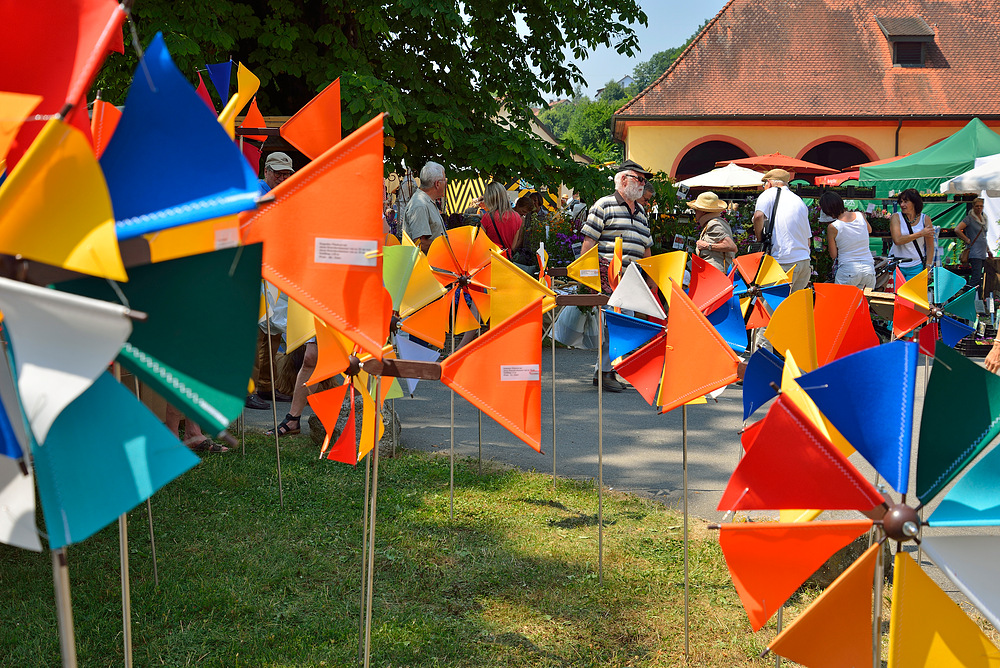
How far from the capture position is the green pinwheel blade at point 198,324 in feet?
4.32

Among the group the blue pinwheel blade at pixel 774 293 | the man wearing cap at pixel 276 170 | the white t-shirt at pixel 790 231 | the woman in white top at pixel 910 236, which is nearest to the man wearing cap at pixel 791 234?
the white t-shirt at pixel 790 231

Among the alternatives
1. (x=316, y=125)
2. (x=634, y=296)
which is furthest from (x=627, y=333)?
(x=316, y=125)

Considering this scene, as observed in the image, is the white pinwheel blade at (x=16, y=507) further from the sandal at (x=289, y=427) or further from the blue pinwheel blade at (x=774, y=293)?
the sandal at (x=289, y=427)

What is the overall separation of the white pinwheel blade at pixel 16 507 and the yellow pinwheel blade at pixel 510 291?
2.52 m

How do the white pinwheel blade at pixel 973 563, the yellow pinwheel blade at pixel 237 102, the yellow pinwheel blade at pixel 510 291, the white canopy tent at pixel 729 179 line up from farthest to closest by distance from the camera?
the white canopy tent at pixel 729 179 → the yellow pinwheel blade at pixel 510 291 → the yellow pinwheel blade at pixel 237 102 → the white pinwheel blade at pixel 973 563

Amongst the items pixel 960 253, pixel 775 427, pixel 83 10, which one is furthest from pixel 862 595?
pixel 960 253

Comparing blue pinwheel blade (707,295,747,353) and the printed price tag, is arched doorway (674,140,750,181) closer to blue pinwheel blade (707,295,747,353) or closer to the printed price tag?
blue pinwheel blade (707,295,747,353)

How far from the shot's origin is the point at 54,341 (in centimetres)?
116

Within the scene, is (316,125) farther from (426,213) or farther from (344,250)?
(426,213)

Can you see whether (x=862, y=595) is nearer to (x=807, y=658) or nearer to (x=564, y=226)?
(x=807, y=658)

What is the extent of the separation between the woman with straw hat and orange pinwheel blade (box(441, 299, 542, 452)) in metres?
5.03

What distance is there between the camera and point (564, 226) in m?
10.4

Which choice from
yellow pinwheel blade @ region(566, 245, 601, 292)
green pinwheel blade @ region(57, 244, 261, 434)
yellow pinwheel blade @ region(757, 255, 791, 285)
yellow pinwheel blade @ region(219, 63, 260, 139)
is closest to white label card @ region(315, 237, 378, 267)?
yellow pinwheel blade @ region(219, 63, 260, 139)

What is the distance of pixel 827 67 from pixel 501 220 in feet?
63.9
